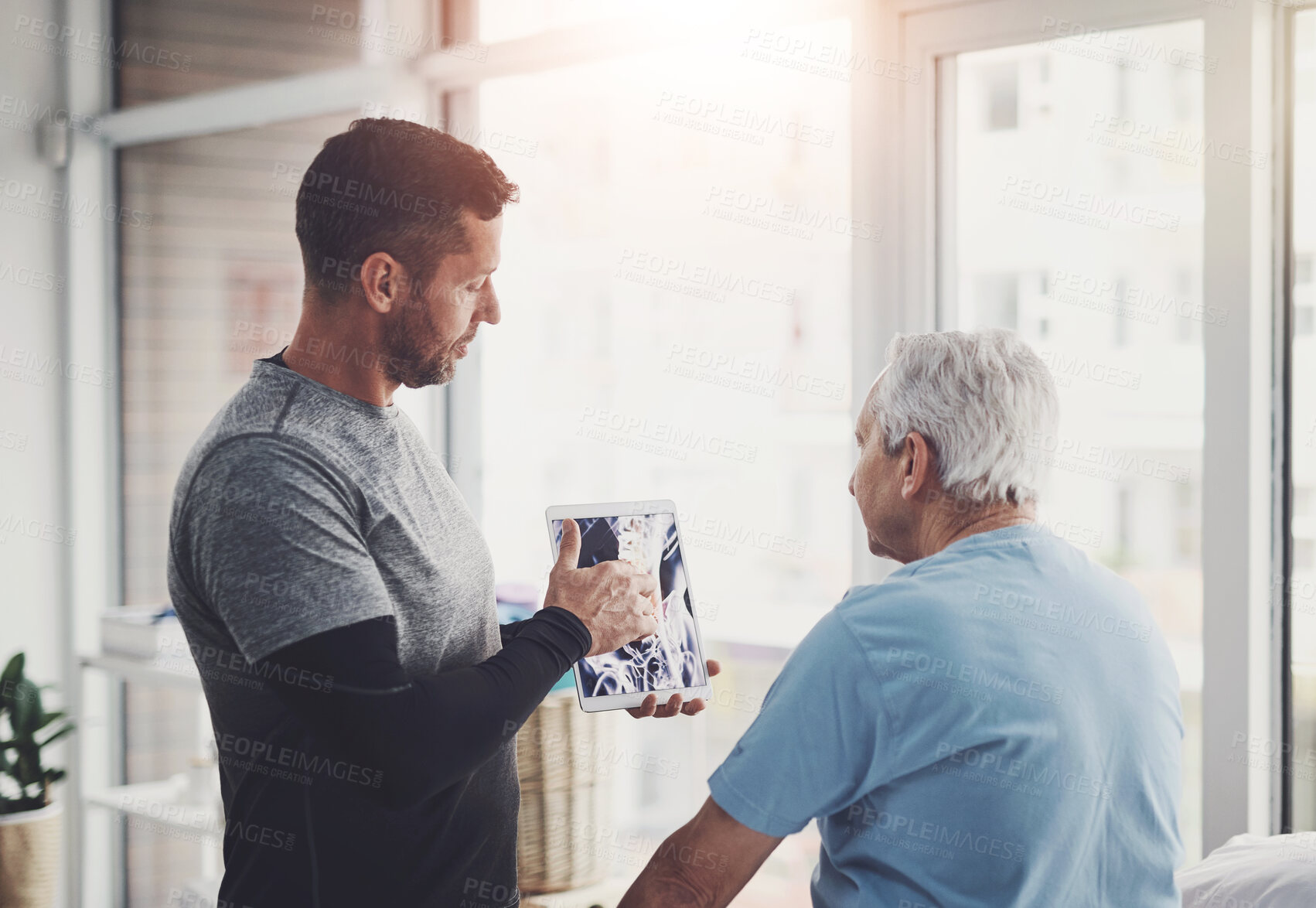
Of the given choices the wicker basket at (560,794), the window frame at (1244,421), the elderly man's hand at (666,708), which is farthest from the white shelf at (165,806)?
the window frame at (1244,421)

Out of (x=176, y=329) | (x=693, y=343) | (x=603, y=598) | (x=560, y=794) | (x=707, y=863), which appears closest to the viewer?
(x=707, y=863)

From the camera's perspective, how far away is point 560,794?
221 centimetres

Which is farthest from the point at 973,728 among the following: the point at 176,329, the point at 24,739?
the point at 176,329

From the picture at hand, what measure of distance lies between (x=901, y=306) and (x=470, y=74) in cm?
131

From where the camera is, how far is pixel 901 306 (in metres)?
2.16

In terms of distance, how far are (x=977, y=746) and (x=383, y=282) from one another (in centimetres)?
79

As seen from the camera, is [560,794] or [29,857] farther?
[29,857]

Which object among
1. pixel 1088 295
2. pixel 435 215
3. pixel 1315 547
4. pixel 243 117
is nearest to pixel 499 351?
pixel 243 117

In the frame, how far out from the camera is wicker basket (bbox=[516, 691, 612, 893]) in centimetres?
218

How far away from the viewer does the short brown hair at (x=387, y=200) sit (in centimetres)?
115

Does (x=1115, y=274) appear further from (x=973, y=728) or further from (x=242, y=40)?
(x=242, y=40)

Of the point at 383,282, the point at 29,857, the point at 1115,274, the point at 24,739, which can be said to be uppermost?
the point at 1115,274

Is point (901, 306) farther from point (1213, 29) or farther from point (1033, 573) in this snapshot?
point (1033, 573)

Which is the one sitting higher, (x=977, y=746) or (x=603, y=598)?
(x=603, y=598)
